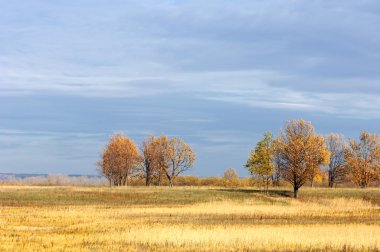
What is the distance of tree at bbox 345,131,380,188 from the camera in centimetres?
12112

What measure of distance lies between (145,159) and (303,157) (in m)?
49.3

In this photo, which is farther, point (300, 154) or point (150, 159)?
point (150, 159)

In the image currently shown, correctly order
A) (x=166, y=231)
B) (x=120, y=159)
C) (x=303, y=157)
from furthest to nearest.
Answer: (x=120, y=159) → (x=303, y=157) → (x=166, y=231)

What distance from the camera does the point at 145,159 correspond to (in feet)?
420

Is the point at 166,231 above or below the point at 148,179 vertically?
below

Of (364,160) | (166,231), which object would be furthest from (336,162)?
(166,231)

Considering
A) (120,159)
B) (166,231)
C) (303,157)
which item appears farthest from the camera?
(120,159)

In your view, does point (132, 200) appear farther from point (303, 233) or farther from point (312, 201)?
point (303, 233)

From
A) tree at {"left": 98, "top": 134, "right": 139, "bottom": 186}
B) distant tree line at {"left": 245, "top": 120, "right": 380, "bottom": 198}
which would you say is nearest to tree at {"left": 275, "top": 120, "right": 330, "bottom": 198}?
distant tree line at {"left": 245, "top": 120, "right": 380, "bottom": 198}

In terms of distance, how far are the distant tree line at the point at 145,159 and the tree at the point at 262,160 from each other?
87.1ft

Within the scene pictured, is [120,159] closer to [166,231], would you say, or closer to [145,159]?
[145,159]

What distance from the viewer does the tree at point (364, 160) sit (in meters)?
121

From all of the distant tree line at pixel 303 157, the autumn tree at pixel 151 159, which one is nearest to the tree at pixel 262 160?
the distant tree line at pixel 303 157

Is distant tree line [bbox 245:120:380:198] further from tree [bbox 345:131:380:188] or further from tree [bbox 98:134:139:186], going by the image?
tree [bbox 98:134:139:186]
